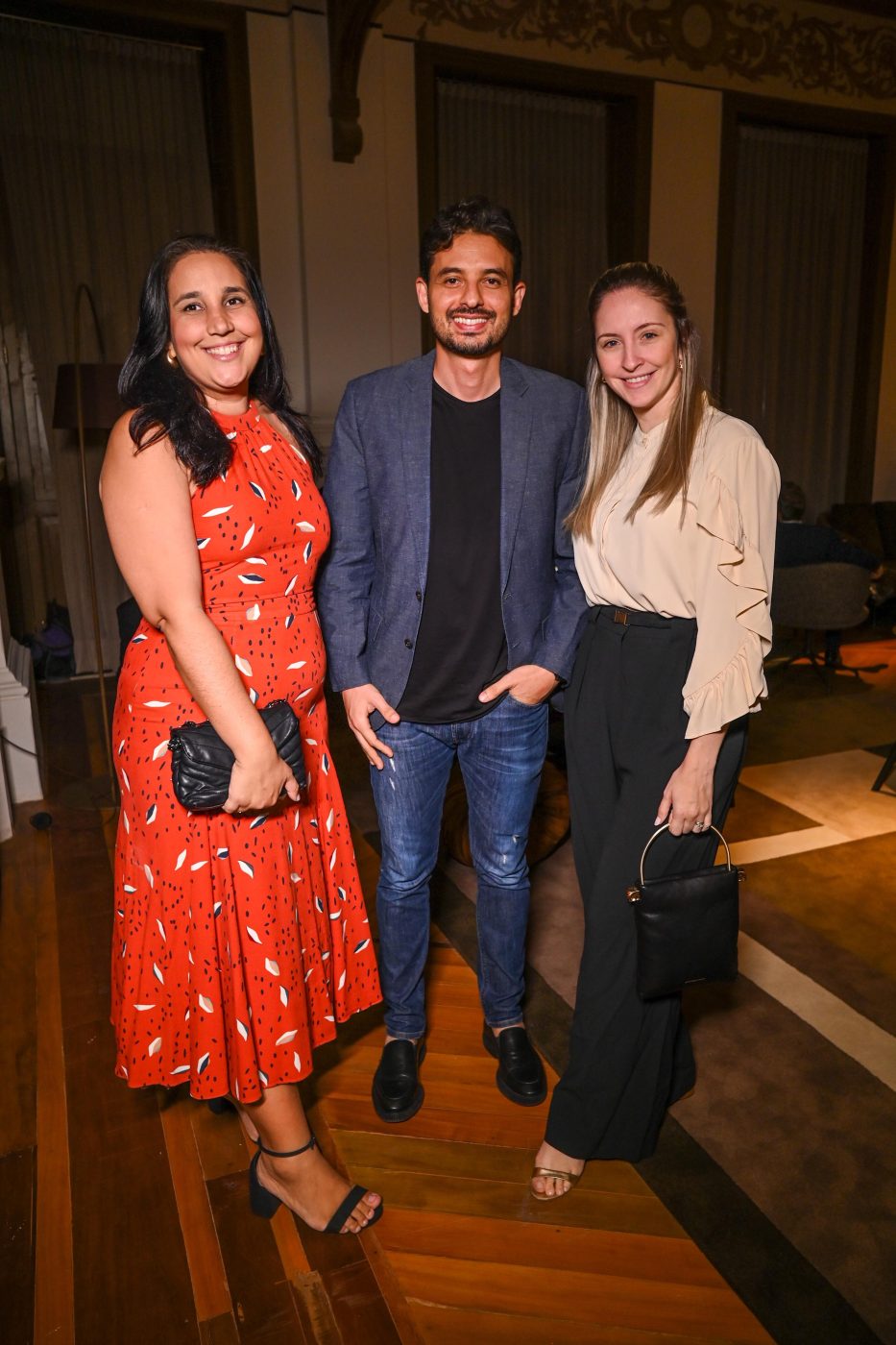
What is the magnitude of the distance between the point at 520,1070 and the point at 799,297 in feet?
24.9

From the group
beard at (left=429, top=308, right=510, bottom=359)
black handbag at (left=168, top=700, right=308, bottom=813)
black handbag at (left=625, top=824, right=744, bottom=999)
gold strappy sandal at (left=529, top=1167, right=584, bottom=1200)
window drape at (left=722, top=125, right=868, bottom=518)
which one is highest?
window drape at (left=722, top=125, right=868, bottom=518)

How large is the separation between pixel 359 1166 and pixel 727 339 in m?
7.15

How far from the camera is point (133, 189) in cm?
559

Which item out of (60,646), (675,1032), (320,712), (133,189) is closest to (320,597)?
(320,712)

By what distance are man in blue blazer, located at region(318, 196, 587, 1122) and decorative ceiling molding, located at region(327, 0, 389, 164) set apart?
433 centimetres

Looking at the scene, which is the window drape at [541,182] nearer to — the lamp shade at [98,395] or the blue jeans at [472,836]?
the lamp shade at [98,395]

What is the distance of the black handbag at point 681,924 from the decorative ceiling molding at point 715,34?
602cm

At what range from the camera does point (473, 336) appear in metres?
1.77

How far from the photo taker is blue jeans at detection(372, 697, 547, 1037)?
1.97 m

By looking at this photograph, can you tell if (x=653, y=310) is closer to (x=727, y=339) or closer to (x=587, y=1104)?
(x=587, y=1104)

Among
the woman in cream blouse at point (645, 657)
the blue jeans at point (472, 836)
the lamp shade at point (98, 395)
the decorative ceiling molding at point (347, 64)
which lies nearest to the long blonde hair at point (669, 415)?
the woman in cream blouse at point (645, 657)

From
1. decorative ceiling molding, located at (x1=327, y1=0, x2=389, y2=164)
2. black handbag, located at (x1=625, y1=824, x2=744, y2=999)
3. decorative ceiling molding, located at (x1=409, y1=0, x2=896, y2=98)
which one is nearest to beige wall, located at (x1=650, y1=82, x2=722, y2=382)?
decorative ceiling molding, located at (x1=409, y1=0, x2=896, y2=98)

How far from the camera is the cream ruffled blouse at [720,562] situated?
154 cm

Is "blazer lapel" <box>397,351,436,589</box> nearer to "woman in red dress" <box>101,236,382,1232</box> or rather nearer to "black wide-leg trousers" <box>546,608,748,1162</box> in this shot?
"woman in red dress" <box>101,236,382,1232</box>
